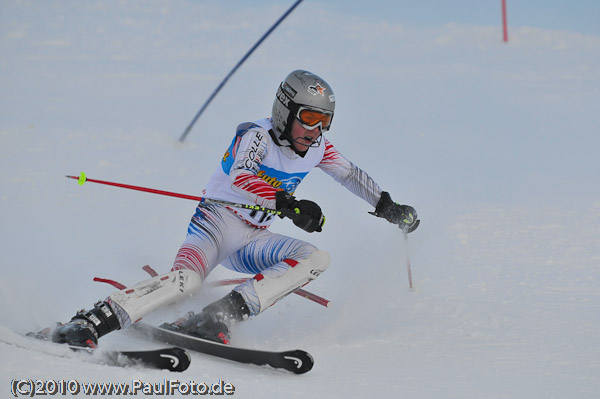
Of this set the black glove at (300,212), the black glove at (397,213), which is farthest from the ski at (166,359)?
the black glove at (397,213)

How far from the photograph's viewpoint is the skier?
317cm

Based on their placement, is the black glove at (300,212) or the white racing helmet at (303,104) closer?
the black glove at (300,212)

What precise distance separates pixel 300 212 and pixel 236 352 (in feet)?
2.35

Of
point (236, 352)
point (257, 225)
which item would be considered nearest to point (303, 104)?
point (257, 225)

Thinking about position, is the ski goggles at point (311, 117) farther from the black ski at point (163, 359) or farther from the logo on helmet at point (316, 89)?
the black ski at point (163, 359)

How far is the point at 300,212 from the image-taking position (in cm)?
333

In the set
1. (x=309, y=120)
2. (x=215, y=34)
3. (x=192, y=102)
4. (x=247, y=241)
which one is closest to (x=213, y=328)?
(x=247, y=241)

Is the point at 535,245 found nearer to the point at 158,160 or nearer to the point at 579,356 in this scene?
the point at 579,356

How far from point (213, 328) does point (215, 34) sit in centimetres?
1107

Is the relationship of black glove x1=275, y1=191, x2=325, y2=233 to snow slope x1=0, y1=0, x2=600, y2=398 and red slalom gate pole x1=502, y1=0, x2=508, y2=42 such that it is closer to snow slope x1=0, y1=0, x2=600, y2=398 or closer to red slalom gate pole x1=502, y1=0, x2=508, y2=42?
snow slope x1=0, y1=0, x2=600, y2=398

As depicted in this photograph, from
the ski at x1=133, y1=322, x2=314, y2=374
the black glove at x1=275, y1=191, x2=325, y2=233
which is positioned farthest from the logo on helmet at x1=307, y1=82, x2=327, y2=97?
the ski at x1=133, y1=322, x2=314, y2=374

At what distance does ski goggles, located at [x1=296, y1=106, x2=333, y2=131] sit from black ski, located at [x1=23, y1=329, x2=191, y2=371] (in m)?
1.41

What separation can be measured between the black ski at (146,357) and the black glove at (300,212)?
0.87 metres

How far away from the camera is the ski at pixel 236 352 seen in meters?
3.06
